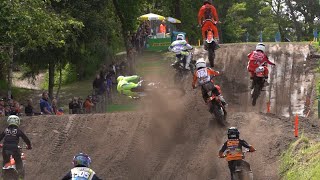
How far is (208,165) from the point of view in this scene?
47.7 ft

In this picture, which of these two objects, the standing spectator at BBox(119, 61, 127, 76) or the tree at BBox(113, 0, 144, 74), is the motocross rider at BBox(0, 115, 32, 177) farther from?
the tree at BBox(113, 0, 144, 74)

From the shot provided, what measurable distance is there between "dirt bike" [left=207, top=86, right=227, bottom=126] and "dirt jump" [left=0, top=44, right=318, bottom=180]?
0.95ft

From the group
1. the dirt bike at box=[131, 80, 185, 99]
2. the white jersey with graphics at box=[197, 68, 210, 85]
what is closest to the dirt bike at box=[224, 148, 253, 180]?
the white jersey with graphics at box=[197, 68, 210, 85]

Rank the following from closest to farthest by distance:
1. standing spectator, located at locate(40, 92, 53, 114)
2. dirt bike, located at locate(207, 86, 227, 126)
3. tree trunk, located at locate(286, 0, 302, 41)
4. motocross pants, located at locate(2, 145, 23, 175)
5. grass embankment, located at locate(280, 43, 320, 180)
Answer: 1. grass embankment, located at locate(280, 43, 320, 180)
2. motocross pants, located at locate(2, 145, 23, 175)
3. dirt bike, located at locate(207, 86, 227, 126)
4. standing spectator, located at locate(40, 92, 53, 114)
5. tree trunk, located at locate(286, 0, 302, 41)

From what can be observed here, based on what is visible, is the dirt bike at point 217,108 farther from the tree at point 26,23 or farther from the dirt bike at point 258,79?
the tree at point 26,23

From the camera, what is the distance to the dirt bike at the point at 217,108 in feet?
53.7

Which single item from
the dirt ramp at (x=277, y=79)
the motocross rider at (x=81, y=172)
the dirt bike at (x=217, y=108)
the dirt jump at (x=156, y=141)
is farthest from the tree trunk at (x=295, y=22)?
the motocross rider at (x=81, y=172)

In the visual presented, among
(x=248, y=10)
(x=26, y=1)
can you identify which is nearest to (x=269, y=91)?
(x=26, y=1)

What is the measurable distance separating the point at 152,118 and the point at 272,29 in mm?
55646

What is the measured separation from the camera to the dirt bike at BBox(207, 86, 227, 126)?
16.4m

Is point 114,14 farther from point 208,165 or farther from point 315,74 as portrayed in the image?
point 208,165

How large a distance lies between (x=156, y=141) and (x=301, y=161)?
181 inches

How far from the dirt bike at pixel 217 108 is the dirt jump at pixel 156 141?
0.95 ft

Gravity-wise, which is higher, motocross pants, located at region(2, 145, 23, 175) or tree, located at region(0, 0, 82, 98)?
tree, located at region(0, 0, 82, 98)
